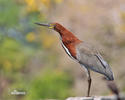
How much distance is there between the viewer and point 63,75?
14625 millimetres

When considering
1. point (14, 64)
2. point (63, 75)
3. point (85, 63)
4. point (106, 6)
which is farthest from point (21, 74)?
point (85, 63)

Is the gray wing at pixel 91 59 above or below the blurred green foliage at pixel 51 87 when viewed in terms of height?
below

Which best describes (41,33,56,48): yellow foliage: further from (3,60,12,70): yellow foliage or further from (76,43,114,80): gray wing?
(76,43,114,80): gray wing

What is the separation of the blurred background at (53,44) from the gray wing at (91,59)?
6575mm

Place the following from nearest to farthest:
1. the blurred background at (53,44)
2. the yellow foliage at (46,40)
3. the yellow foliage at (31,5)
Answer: the blurred background at (53,44) → the yellow foliage at (31,5) → the yellow foliage at (46,40)

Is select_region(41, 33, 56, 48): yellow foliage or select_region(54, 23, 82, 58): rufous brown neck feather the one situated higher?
select_region(41, 33, 56, 48): yellow foliage

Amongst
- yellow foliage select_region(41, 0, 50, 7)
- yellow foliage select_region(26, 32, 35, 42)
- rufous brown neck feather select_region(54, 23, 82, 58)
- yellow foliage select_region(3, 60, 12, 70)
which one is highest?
yellow foliage select_region(41, 0, 50, 7)

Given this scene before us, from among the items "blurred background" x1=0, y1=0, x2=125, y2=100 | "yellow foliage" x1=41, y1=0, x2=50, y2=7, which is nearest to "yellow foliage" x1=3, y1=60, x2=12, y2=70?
"blurred background" x1=0, y1=0, x2=125, y2=100

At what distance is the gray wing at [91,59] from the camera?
607 cm

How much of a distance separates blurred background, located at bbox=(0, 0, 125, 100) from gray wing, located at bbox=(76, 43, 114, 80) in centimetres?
657

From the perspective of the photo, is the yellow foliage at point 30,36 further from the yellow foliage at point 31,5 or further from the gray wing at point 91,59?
the gray wing at point 91,59

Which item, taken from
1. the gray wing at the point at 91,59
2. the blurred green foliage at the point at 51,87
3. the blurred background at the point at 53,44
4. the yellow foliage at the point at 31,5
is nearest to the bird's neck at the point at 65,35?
the gray wing at the point at 91,59

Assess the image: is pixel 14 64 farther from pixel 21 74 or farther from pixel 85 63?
pixel 85 63

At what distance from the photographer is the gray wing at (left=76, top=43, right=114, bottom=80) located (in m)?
6.07
